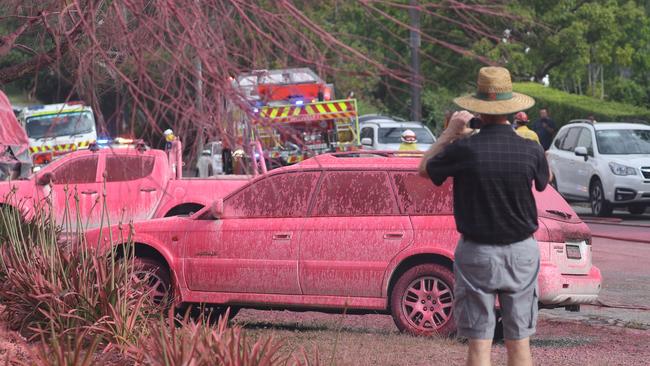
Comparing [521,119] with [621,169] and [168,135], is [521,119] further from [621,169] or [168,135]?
[168,135]

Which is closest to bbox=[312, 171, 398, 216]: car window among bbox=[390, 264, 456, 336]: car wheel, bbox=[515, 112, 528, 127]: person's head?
bbox=[390, 264, 456, 336]: car wheel

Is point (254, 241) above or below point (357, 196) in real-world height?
below

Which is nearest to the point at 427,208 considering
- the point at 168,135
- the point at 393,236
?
the point at 393,236

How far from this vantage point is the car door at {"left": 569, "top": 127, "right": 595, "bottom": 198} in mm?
22855

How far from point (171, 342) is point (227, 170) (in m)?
17.1

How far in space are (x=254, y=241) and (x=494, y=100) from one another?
4.36 metres

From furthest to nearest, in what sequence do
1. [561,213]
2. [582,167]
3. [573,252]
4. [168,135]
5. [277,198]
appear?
[582,167] → [277,198] → [561,213] → [573,252] → [168,135]

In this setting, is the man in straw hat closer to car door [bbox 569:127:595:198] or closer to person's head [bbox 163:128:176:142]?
person's head [bbox 163:128:176:142]

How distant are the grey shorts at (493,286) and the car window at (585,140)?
1722 centimetres

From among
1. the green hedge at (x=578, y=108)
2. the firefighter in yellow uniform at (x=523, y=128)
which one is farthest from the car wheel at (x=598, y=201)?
the green hedge at (x=578, y=108)

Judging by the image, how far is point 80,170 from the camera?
57.3 ft

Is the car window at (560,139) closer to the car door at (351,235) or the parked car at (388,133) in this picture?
the parked car at (388,133)

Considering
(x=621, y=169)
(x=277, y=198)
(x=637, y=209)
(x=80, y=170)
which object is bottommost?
(x=637, y=209)

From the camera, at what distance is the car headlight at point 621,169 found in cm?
2164
